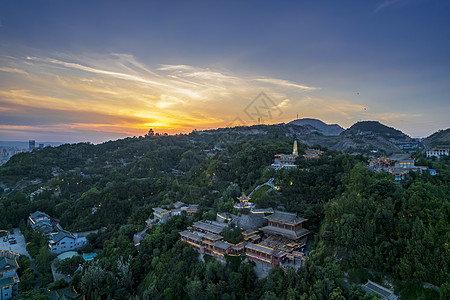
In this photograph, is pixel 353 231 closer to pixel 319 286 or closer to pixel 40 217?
pixel 319 286

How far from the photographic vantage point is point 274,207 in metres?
21.9

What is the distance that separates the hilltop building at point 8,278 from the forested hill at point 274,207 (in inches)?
47.4

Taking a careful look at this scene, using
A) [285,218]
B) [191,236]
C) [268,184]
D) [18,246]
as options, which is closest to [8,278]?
[18,246]

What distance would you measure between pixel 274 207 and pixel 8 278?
2093 centimetres

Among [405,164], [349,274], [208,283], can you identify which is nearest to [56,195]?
[208,283]

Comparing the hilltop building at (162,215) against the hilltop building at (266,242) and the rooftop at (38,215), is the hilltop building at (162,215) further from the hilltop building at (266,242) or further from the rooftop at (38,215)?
the rooftop at (38,215)

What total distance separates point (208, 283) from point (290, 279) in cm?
516

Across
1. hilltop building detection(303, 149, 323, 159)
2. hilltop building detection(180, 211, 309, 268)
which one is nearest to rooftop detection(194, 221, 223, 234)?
hilltop building detection(180, 211, 309, 268)

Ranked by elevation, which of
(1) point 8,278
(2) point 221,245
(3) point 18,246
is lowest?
(3) point 18,246

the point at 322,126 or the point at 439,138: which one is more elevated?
the point at 322,126

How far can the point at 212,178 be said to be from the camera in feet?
108

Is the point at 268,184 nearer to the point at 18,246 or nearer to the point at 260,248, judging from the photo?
the point at 260,248

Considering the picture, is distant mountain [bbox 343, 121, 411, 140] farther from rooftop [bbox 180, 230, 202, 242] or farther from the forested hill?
rooftop [bbox 180, 230, 202, 242]

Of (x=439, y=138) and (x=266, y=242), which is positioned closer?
(x=266, y=242)
